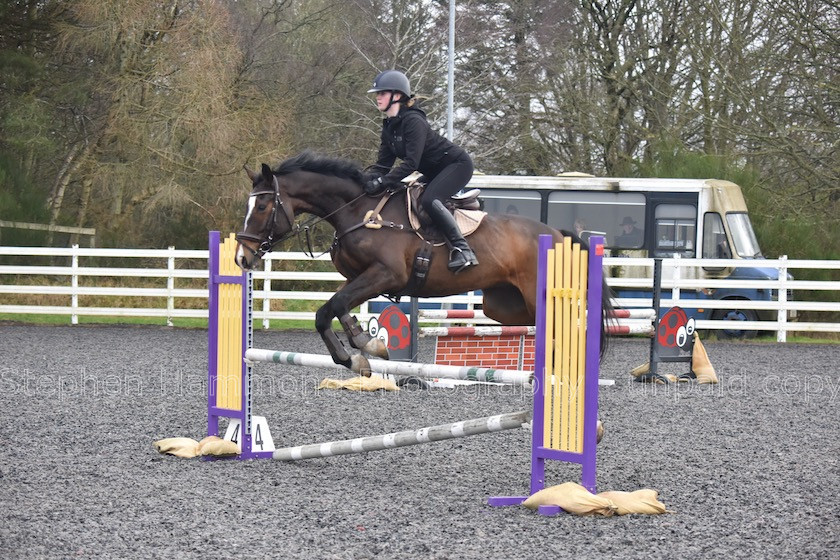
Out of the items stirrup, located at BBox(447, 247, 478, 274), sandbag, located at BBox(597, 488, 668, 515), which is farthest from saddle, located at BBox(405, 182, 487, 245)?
sandbag, located at BBox(597, 488, 668, 515)

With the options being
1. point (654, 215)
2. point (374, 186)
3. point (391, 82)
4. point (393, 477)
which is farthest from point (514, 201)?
point (393, 477)

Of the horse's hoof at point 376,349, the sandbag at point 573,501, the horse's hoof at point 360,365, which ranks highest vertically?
the horse's hoof at point 376,349

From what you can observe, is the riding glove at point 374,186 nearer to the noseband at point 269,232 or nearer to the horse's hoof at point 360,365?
the noseband at point 269,232

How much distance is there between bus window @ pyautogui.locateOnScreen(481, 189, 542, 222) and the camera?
1730cm

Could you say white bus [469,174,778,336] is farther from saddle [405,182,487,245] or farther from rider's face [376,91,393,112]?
rider's face [376,91,393,112]

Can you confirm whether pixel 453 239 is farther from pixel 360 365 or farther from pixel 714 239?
pixel 714 239

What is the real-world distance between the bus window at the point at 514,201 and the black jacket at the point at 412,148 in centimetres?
1066

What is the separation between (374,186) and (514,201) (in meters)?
11.1

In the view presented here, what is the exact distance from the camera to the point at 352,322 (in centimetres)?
627

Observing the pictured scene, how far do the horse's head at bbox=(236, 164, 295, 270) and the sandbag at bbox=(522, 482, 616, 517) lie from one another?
229 centimetres

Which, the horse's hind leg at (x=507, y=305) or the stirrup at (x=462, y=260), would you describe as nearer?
the stirrup at (x=462, y=260)

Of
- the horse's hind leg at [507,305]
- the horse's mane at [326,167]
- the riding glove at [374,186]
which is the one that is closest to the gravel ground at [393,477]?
the horse's hind leg at [507,305]

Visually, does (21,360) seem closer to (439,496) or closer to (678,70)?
(439,496)

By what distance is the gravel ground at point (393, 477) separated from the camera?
4.21 metres
